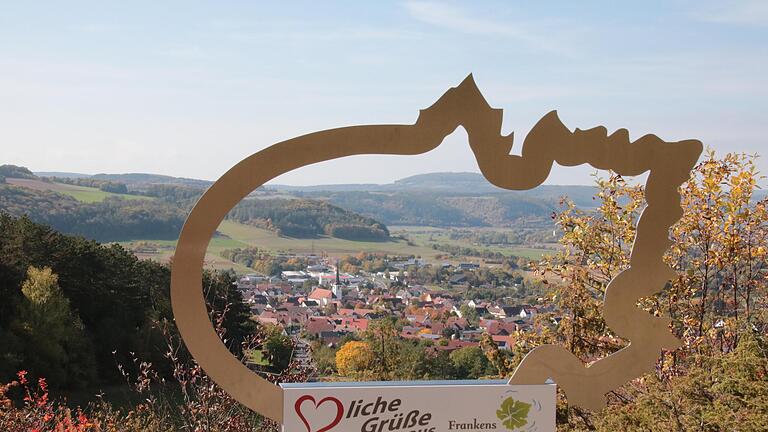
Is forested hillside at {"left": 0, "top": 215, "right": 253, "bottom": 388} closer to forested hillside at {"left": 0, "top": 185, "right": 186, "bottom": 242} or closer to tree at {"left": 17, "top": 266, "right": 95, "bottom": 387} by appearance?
tree at {"left": 17, "top": 266, "right": 95, "bottom": 387}

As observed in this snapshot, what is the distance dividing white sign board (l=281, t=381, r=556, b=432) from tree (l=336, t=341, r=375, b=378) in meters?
6.97

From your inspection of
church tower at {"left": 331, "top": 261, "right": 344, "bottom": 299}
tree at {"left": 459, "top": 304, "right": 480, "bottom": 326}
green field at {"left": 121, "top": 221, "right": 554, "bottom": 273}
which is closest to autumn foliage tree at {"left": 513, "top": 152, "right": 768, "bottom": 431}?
tree at {"left": 459, "top": 304, "right": 480, "bottom": 326}

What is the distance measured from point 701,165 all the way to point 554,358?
4542mm

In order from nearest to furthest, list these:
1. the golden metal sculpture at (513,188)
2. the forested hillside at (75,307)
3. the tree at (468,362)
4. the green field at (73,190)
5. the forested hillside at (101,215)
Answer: the golden metal sculpture at (513,188) < the tree at (468,362) < the forested hillside at (75,307) < the forested hillside at (101,215) < the green field at (73,190)

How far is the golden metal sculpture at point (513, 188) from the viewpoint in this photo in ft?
17.8

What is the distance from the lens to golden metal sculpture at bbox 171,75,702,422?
542cm

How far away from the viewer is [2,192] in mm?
46219

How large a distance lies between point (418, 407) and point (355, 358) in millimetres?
7935

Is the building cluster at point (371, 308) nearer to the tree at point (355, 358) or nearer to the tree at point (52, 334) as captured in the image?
the tree at point (355, 358)

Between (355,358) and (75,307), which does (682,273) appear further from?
(75,307)

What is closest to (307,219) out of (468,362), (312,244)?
(312,244)

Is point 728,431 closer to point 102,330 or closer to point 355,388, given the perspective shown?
point 355,388

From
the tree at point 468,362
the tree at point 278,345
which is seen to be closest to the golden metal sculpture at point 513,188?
the tree at point 278,345

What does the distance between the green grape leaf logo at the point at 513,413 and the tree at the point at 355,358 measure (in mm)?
6964
